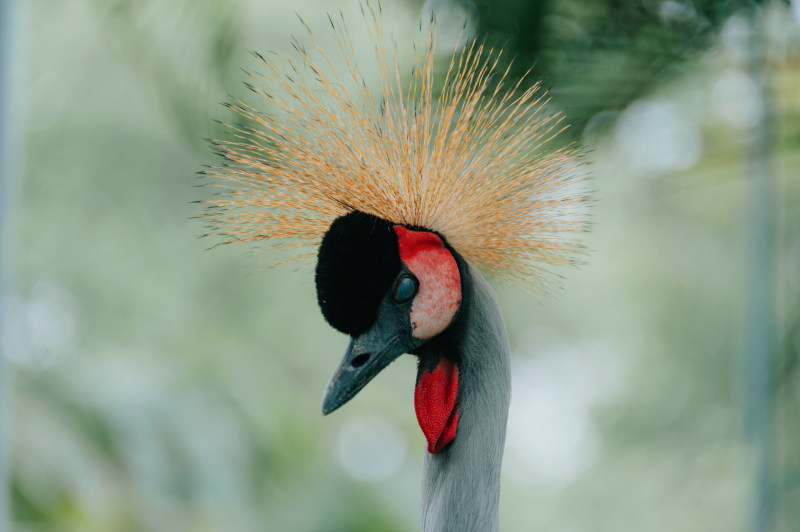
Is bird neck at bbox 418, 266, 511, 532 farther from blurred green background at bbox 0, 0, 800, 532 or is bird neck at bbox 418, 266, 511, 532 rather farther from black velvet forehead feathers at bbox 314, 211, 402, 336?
blurred green background at bbox 0, 0, 800, 532

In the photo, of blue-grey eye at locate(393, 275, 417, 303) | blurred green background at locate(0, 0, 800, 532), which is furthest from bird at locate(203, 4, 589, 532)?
blurred green background at locate(0, 0, 800, 532)

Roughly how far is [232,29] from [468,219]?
35.4 inches

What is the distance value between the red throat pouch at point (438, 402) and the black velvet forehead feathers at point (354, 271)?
8 centimetres

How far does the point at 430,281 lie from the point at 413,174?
0.09 m

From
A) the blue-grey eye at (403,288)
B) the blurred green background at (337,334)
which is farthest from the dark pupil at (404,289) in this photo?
the blurred green background at (337,334)

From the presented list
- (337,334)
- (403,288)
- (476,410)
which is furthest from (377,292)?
(337,334)

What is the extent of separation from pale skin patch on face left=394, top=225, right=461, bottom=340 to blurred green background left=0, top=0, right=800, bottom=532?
2.18 feet

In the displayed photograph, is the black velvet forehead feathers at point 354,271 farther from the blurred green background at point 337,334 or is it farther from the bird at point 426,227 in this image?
the blurred green background at point 337,334

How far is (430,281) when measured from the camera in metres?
0.54

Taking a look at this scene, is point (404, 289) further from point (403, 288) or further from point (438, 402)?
point (438, 402)

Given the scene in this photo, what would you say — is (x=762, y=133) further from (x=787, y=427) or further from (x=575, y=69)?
(x=787, y=427)

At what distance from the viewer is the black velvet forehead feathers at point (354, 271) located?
1.68 ft

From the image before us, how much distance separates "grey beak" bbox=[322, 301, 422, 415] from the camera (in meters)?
0.53

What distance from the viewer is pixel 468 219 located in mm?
592
